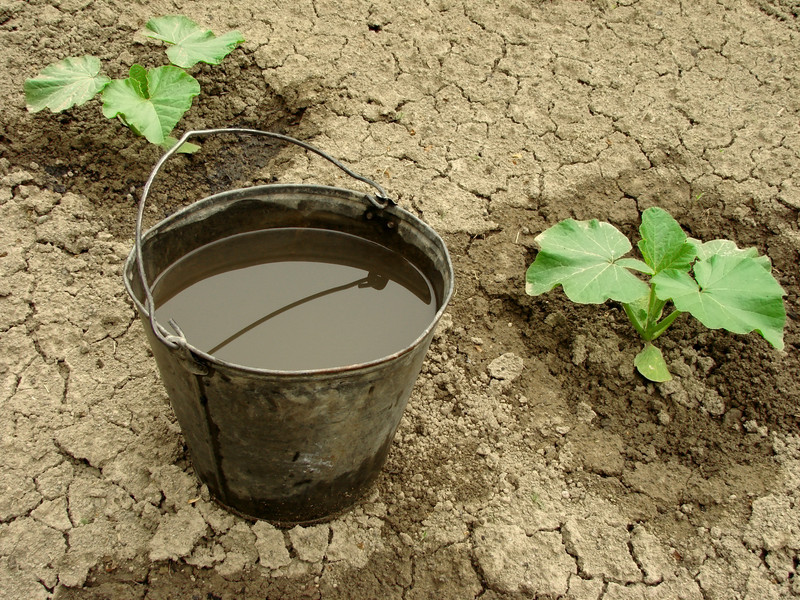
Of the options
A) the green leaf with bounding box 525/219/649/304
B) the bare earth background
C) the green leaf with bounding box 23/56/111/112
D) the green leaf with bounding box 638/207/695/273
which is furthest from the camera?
the green leaf with bounding box 23/56/111/112

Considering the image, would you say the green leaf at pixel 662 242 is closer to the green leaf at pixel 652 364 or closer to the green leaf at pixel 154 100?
Answer: the green leaf at pixel 652 364

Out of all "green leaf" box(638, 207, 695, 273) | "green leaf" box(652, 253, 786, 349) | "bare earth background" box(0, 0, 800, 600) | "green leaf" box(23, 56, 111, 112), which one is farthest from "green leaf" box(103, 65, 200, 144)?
"green leaf" box(652, 253, 786, 349)

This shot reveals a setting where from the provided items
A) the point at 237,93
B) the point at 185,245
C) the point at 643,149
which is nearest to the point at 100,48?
the point at 237,93

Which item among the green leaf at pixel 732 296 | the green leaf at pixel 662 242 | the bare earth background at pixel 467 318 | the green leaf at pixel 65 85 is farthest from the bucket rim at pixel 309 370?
Answer: the green leaf at pixel 65 85

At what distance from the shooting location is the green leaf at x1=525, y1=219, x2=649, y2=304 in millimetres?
2391

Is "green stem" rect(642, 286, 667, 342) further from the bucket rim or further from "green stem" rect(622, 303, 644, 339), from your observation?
the bucket rim

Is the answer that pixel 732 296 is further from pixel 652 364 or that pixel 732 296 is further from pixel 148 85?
pixel 148 85

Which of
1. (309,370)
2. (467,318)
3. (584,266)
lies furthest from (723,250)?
(309,370)

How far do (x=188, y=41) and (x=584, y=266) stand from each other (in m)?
1.92

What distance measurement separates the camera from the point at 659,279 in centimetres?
245

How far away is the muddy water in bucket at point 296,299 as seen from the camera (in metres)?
2.01

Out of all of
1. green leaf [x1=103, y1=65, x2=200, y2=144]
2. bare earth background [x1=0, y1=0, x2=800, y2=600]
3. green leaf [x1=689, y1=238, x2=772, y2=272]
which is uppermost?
green leaf [x1=689, y1=238, x2=772, y2=272]

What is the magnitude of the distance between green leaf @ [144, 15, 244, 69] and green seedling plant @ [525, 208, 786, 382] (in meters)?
1.56

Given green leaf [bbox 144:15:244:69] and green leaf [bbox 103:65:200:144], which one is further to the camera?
green leaf [bbox 144:15:244:69]
